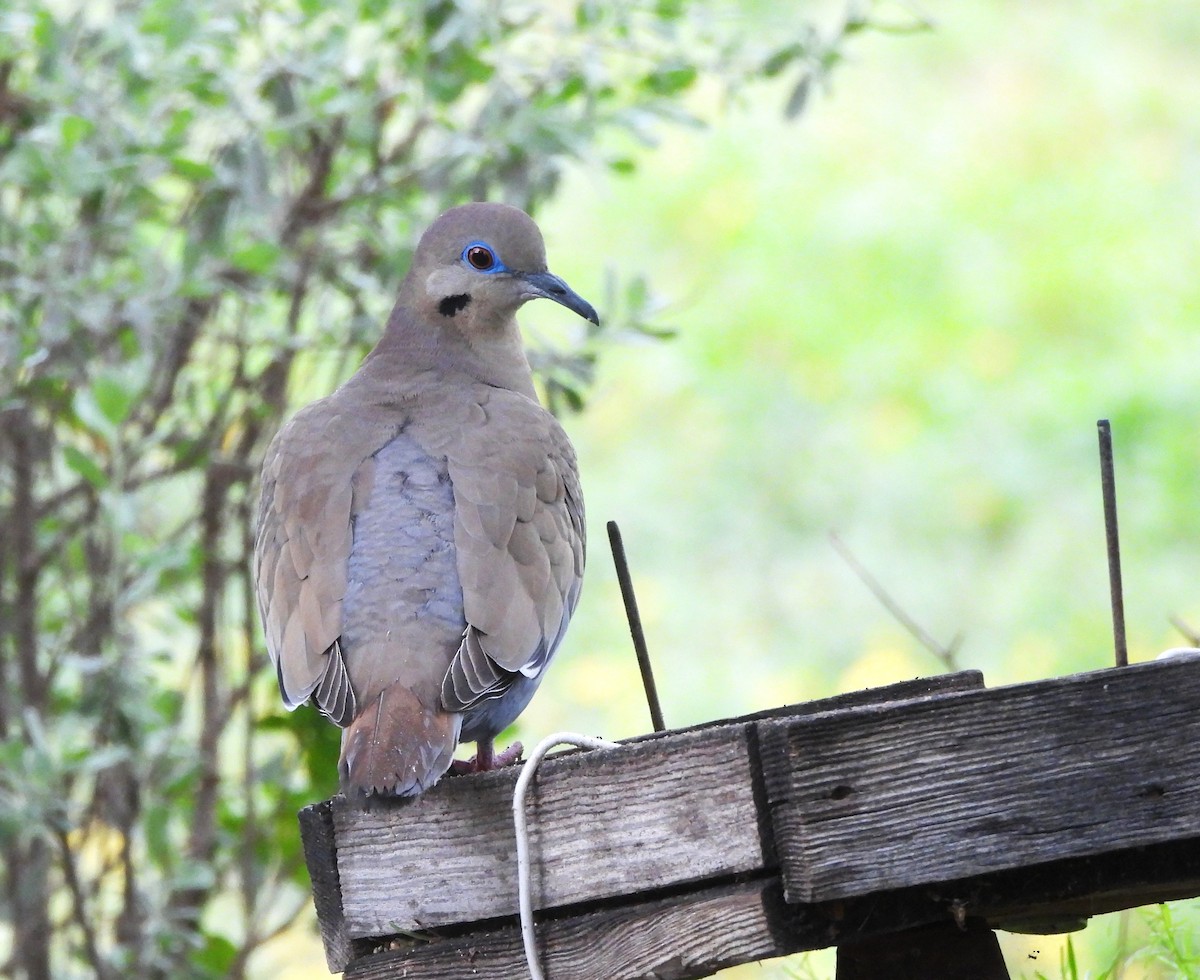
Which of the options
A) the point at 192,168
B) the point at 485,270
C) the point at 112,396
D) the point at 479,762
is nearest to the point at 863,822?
the point at 479,762

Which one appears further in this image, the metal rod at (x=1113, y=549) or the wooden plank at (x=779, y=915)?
the metal rod at (x=1113, y=549)

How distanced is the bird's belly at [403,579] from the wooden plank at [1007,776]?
818mm

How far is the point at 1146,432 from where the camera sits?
691 centimetres

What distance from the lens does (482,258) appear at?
356 cm

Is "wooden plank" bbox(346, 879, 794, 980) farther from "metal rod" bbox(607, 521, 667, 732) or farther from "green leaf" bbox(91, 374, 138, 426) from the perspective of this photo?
"green leaf" bbox(91, 374, 138, 426)

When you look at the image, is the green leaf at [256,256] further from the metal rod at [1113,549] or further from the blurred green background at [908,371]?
the blurred green background at [908,371]

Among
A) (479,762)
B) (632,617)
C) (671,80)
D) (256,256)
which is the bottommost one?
(479,762)

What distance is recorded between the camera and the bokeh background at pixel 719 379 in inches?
156

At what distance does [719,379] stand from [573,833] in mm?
5639

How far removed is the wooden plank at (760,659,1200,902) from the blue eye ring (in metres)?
1.86

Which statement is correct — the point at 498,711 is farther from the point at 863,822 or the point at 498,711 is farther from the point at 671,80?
the point at 671,80

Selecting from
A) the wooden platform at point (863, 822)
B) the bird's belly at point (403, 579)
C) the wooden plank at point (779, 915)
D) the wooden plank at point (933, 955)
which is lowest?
the wooden plank at point (933, 955)

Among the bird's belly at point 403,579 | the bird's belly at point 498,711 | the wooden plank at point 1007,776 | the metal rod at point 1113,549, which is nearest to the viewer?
the wooden plank at point 1007,776

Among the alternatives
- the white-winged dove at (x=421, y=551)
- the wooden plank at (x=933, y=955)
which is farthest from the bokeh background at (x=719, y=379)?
the white-winged dove at (x=421, y=551)
